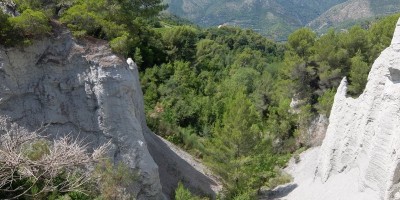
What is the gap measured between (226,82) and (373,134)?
3259cm

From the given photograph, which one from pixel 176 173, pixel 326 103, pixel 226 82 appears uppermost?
pixel 326 103

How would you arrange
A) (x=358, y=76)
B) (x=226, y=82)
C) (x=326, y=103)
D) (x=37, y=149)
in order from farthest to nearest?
(x=226, y=82) → (x=326, y=103) → (x=358, y=76) → (x=37, y=149)

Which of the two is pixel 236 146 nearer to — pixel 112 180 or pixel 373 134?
pixel 373 134

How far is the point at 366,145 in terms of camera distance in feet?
55.9

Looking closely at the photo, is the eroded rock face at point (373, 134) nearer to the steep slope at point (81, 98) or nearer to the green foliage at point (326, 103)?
the steep slope at point (81, 98)

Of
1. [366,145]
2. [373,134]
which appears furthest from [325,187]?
[373,134]

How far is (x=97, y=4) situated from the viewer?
18.2m

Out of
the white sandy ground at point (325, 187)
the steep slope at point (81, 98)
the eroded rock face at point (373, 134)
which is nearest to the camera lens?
the eroded rock face at point (373, 134)

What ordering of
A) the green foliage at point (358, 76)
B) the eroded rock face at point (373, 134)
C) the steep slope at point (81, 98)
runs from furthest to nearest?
the green foliage at point (358, 76), the steep slope at point (81, 98), the eroded rock face at point (373, 134)

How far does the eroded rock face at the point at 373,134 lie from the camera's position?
14.9 meters

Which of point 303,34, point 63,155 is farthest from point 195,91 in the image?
point 63,155

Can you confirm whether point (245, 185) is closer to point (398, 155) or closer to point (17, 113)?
point (398, 155)

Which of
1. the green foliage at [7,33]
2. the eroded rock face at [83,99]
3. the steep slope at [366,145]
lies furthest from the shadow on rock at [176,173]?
the green foliage at [7,33]

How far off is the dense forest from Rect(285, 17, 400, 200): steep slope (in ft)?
9.75
